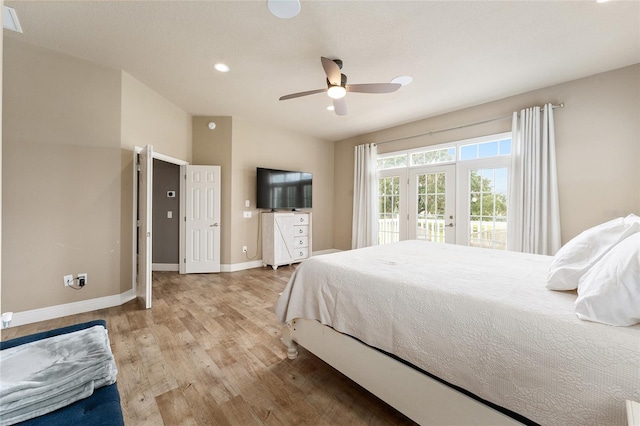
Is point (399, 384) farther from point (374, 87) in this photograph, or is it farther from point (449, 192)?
point (449, 192)

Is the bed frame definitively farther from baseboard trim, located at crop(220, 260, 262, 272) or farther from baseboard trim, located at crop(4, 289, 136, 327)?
baseboard trim, located at crop(220, 260, 262, 272)

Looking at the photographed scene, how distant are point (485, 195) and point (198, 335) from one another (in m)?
4.30

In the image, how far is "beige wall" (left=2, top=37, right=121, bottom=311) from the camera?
2.43 m

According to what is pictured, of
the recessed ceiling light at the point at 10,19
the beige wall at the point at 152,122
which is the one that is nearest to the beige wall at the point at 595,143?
the beige wall at the point at 152,122

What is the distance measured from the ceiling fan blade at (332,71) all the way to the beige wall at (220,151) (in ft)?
8.60

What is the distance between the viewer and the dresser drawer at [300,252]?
4963mm

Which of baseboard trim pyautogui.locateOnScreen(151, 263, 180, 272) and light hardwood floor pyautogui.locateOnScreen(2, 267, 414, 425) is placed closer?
light hardwood floor pyautogui.locateOnScreen(2, 267, 414, 425)

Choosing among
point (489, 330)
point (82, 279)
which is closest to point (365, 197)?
point (489, 330)

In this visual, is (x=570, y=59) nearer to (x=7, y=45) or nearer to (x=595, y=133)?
(x=595, y=133)

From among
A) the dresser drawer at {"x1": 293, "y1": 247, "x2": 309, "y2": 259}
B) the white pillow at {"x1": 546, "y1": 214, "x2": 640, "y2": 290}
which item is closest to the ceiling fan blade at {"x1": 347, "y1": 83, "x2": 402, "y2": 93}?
the white pillow at {"x1": 546, "y1": 214, "x2": 640, "y2": 290}

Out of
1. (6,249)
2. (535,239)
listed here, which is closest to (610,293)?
(535,239)

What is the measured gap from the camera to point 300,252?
5055 mm

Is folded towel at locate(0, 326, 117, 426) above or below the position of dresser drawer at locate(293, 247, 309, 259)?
above

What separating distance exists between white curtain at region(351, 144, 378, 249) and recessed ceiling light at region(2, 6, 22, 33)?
4.79 m
